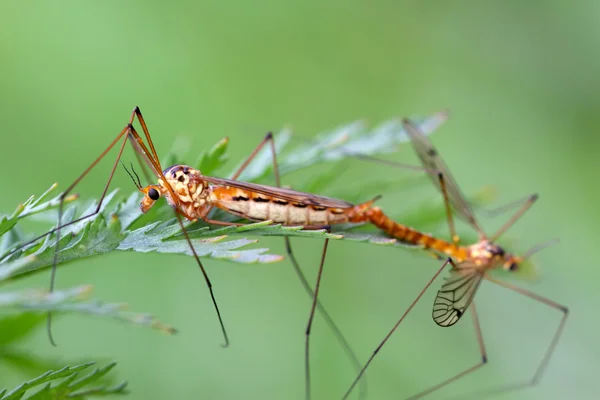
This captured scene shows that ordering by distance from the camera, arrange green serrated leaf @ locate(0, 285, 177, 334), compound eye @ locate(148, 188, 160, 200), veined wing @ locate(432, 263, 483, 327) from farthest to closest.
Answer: veined wing @ locate(432, 263, 483, 327), compound eye @ locate(148, 188, 160, 200), green serrated leaf @ locate(0, 285, 177, 334)

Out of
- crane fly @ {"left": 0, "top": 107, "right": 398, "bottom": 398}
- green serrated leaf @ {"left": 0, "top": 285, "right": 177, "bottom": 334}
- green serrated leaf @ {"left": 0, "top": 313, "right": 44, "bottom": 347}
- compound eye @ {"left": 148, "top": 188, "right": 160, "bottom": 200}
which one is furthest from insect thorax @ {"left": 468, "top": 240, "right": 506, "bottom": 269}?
green serrated leaf @ {"left": 0, "top": 285, "right": 177, "bottom": 334}

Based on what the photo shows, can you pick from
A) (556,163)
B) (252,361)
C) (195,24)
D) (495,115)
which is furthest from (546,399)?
(195,24)

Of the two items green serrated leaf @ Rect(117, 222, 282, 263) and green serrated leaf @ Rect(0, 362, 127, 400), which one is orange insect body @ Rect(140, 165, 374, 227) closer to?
green serrated leaf @ Rect(117, 222, 282, 263)

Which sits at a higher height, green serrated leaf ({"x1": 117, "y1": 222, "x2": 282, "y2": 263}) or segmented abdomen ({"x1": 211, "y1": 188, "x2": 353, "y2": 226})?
segmented abdomen ({"x1": 211, "y1": 188, "x2": 353, "y2": 226})

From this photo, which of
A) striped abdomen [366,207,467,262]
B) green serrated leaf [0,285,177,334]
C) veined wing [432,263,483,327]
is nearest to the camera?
green serrated leaf [0,285,177,334]

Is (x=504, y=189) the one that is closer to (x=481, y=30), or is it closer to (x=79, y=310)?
(x=481, y=30)

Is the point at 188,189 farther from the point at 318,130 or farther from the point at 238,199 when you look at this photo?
the point at 318,130

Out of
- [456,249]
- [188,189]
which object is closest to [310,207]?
[188,189]

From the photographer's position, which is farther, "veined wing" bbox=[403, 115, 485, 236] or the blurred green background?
the blurred green background

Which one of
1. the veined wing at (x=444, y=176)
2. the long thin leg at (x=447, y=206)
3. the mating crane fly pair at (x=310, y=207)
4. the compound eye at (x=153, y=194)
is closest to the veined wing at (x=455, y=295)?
the mating crane fly pair at (x=310, y=207)
